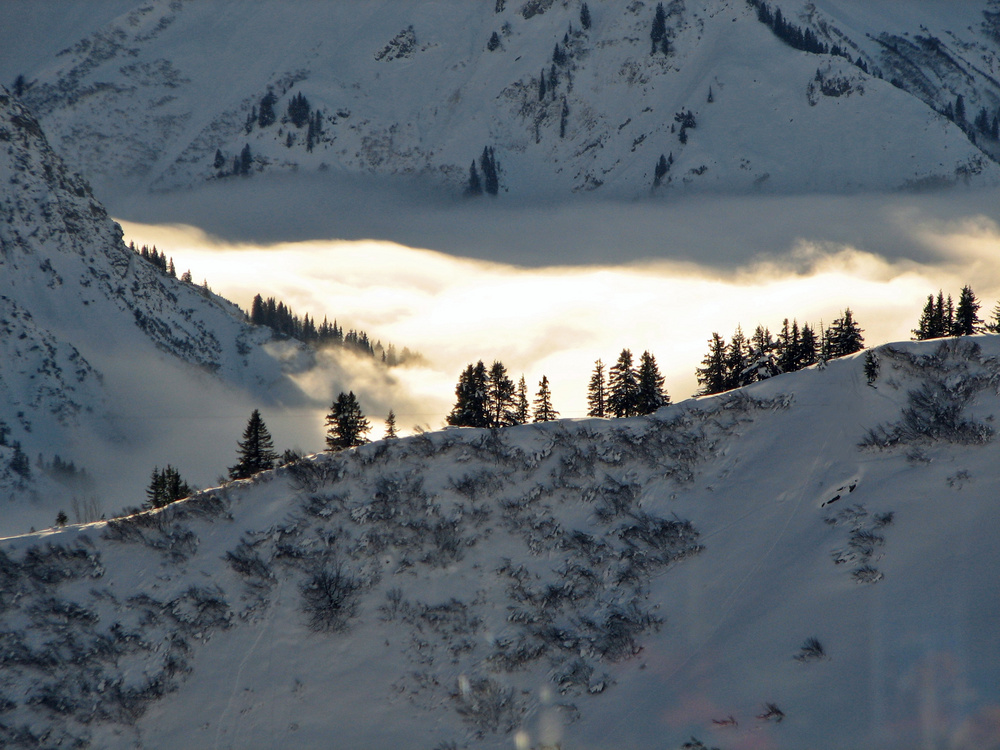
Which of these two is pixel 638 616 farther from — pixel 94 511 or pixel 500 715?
pixel 94 511

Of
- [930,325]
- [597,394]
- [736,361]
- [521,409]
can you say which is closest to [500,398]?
[521,409]

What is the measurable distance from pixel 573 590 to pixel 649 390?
34654 mm

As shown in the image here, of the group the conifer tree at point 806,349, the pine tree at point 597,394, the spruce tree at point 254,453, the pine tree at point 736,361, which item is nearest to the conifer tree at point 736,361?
the pine tree at point 736,361

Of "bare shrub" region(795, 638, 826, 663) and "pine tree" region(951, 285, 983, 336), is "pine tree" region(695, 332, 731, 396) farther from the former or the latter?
"bare shrub" region(795, 638, 826, 663)

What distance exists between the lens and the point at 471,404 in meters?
81.7

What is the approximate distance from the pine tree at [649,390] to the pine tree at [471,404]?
11.7m

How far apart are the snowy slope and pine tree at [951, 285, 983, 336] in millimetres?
27292

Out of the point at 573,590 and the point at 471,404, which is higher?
the point at 471,404

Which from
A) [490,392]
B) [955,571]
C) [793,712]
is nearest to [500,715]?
[793,712]

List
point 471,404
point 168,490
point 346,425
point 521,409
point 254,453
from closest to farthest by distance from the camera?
point 254,453 → point 346,425 → point 168,490 → point 471,404 → point 521,409

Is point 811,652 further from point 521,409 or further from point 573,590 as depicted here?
point 521,409

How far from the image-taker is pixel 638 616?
4650cm

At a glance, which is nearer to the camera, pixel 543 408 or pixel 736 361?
pixel 736 361

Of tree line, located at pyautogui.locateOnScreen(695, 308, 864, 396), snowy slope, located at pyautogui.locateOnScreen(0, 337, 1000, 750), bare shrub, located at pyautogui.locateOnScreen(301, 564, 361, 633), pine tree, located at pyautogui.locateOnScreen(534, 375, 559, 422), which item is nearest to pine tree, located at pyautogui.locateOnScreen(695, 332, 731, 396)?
tree line, located at pyautogui.locateOnScreen(695, 308, 864, 396)
